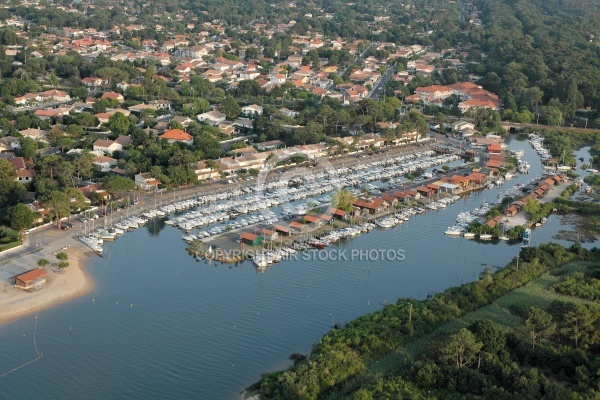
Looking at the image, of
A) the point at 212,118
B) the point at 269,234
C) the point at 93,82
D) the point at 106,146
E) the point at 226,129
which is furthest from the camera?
the point at 93,82

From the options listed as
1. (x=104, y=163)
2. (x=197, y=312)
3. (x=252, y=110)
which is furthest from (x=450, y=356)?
(x=252, y=110)

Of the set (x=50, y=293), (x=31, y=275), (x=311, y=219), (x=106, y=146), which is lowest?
(x=311, y=219)

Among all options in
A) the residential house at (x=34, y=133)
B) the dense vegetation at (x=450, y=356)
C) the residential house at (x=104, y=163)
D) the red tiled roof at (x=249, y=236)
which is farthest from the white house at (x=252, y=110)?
the dense vegetation at (x=450, y=356)

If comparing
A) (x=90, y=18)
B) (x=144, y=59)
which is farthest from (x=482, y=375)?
(x=90, y=18)

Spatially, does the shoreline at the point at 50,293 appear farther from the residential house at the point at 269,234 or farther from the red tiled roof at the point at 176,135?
the red tiled roof at the point at 176,135

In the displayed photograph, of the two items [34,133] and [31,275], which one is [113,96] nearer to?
[34,133]

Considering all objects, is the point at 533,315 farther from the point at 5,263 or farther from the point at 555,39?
the point at 555,39

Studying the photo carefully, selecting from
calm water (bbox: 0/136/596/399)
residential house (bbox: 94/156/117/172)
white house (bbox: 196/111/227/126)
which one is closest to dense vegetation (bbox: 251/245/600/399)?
calm water (bbox: 0/136/596/399)
